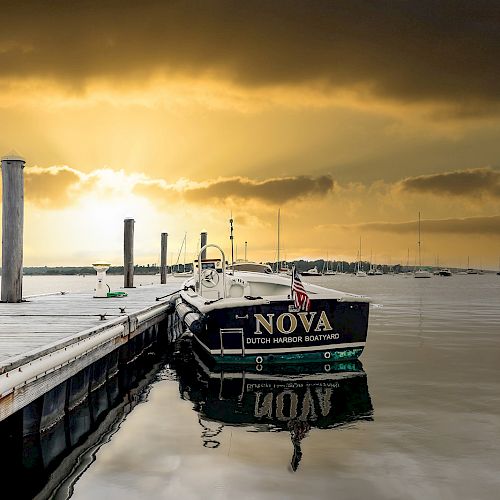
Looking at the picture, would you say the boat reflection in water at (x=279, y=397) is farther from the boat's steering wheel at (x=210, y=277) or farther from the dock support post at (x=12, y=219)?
the dock support post at (x=12, y=219)

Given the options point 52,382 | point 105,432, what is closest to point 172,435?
point 105,432

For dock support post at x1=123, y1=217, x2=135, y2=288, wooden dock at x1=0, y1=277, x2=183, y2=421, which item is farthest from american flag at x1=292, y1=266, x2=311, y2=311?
dock support post at x1=123, y1=217, x2=135, y2=288

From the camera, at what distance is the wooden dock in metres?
7.12

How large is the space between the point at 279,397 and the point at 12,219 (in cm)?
879

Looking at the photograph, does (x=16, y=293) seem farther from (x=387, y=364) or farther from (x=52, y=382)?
(x=387, y=364)

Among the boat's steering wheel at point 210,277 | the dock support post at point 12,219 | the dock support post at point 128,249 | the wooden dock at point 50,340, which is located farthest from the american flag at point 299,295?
the dock support post at point 128,249

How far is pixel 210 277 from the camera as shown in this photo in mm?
18156

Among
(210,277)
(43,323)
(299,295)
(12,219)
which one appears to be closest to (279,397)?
(299,295)

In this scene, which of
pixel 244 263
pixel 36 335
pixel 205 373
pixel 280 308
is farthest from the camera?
pixel 244 263

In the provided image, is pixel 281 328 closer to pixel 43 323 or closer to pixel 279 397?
pixel 279 397

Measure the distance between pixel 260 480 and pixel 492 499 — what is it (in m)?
2.68

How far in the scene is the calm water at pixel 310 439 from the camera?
7.38m

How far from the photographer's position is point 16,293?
16594 millimetres

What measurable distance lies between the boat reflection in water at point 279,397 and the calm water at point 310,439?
0.03 m
